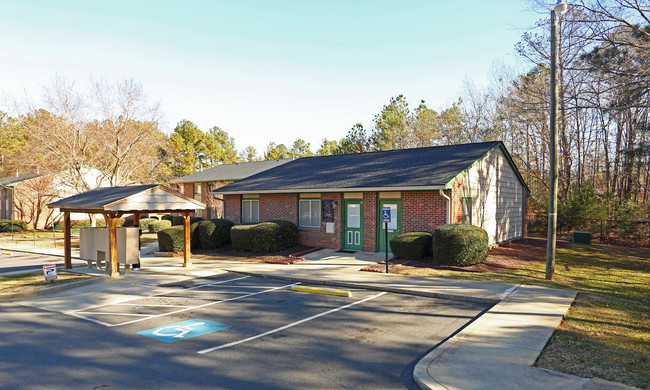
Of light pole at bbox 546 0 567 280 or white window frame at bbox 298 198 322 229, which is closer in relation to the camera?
light pole at bbox 546 0 567 280

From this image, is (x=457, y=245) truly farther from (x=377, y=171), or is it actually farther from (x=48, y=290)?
(x=48, y=290)

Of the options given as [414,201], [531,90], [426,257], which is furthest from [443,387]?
[531,90]

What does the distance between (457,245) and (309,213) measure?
7897 millimetres

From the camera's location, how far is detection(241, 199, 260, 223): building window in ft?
73.5

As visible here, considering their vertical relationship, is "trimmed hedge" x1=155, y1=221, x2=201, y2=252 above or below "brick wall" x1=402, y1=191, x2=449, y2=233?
below

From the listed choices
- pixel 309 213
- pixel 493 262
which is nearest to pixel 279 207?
pixel 309 213

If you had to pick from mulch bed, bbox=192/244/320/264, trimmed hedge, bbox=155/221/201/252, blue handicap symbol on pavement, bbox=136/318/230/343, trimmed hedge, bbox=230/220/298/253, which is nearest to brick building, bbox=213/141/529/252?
trimmed hedge, bbox=230/220/298/253

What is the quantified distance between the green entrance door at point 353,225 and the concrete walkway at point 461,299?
0.95 metres

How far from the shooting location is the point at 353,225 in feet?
60.6

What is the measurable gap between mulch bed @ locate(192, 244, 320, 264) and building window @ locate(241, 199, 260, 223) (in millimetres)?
2379

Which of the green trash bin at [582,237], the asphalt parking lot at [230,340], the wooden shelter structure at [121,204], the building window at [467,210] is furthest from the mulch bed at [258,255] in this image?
the green trash bin at [582,237]

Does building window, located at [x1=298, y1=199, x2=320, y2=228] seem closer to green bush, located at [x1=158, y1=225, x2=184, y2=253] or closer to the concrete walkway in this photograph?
the concrete walkway

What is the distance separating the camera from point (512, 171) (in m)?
22.6

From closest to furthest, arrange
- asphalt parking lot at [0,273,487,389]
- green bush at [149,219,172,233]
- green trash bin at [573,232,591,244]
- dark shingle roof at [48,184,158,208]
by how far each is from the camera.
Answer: asphalt parking lot at [0,273,487,389]
dark shingle roof at [48,184,158,208]
green trash bin at [573,232,591,244]
green bush at [149,219,172,233]
